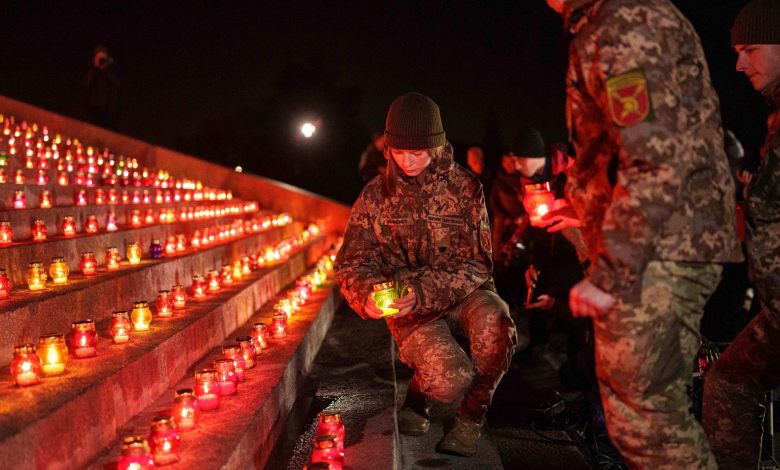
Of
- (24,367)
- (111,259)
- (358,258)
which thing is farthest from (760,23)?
(111,259)

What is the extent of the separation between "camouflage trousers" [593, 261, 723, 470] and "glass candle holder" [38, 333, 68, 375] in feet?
7.37

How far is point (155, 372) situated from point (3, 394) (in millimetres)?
822

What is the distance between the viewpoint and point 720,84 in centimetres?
915

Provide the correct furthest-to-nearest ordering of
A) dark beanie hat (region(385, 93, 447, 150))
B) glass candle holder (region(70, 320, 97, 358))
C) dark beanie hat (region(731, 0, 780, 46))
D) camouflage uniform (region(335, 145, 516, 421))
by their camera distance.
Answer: dark beanie hat (region(385, 93, 447, 150))
camouflage uniform (region(335, 145, 516, 421))
glass candle holder (region(70, 320, 97, 358))
dark beanie hat (region(731, 0, 780, 46))

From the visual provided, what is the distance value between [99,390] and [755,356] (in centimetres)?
283

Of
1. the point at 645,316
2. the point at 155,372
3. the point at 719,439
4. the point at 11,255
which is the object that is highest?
the point at 11,255

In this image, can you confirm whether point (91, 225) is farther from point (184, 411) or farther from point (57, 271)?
point (184, 411)

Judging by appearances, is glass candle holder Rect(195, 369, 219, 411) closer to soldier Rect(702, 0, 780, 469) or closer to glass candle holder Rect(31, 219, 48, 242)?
glass candle holder Rect(31, 219, 48, 242)

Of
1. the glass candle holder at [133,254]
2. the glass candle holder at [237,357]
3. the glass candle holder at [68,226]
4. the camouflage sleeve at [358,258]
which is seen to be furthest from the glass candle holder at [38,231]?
the camouflage sleeve at [358,258]

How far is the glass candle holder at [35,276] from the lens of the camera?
→ 4012 millimetres

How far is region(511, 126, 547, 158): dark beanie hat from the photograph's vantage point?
21.4 ft

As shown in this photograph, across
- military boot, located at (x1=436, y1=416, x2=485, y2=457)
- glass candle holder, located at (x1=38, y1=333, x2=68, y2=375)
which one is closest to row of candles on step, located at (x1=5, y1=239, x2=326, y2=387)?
glass candle holder, located at (x1=38, y1=333, x2=68, y2=375)

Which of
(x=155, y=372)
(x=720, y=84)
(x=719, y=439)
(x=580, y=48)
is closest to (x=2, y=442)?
(x=155, y=372)

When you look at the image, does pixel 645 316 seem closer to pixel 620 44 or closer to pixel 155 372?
pixel 620 44
